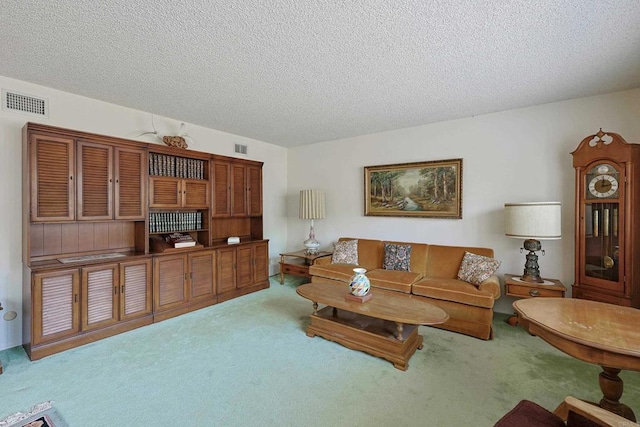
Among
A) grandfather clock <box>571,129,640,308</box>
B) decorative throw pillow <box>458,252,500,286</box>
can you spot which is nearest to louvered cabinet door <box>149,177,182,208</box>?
decorative throw pillow <box>458,252,500,286</box>

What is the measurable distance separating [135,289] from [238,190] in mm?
1899

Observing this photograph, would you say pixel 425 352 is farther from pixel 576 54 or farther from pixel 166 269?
pixel 166 269

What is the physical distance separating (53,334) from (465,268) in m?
4.29

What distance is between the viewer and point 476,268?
335 cm

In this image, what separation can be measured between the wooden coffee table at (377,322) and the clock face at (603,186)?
2.01m

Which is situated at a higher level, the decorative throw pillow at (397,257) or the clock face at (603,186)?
the clock face at (603,186)

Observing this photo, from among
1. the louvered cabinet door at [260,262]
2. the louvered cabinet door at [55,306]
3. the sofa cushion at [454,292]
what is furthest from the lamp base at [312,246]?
the louvered cabinet door at [55,306]

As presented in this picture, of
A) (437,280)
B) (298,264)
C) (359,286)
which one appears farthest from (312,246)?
(359,286)

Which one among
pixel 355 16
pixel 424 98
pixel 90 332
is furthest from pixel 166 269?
pixel 424 98

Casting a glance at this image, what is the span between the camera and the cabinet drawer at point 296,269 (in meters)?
4.66

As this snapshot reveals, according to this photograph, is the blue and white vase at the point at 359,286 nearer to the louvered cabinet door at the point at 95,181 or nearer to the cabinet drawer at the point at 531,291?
the cabinet drawer at the point at 531,291

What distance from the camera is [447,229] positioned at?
4.03 metres

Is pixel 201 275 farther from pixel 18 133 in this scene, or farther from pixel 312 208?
pixel 18 133

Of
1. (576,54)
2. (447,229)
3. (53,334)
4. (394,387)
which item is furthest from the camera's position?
(447,229)
